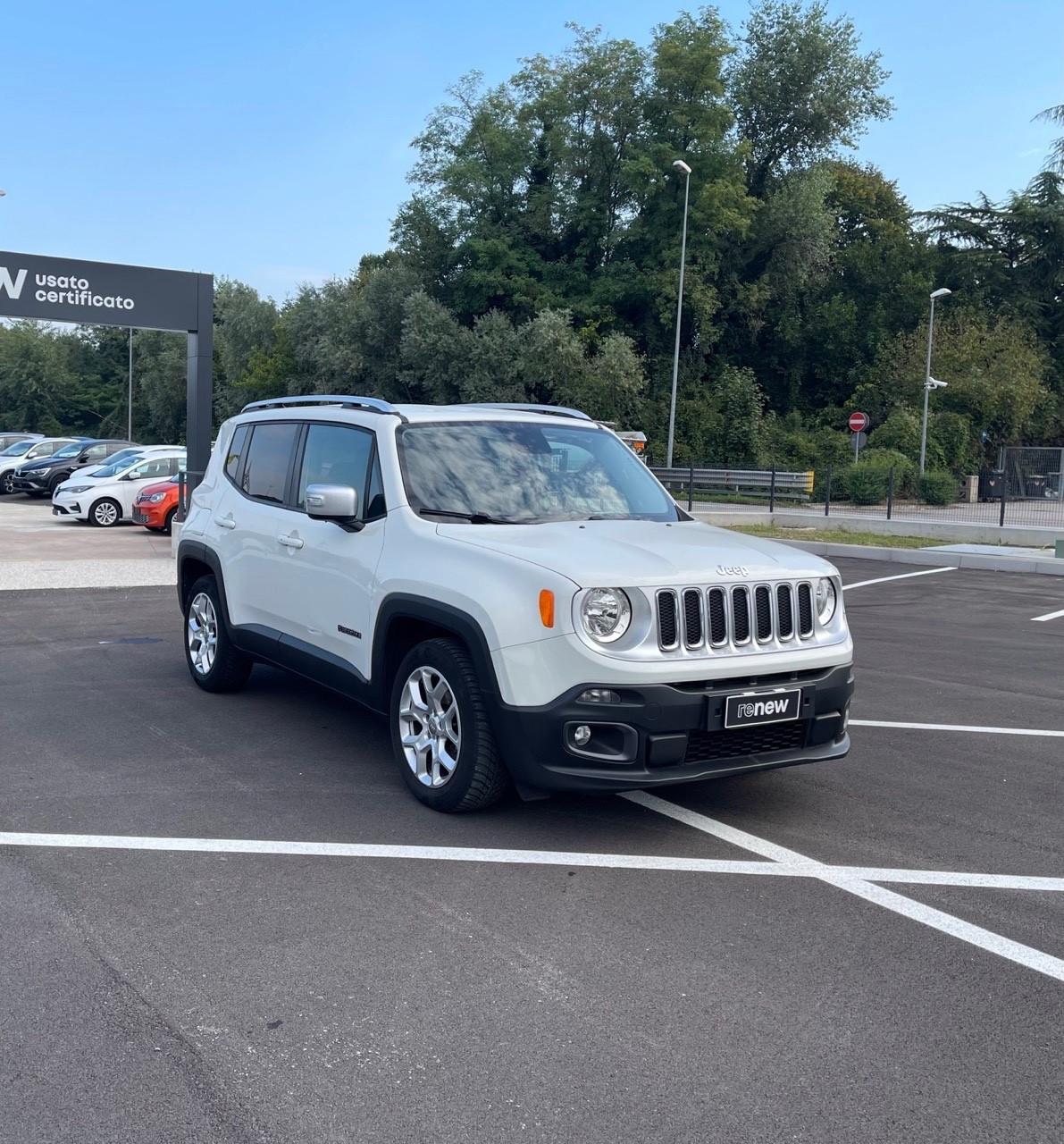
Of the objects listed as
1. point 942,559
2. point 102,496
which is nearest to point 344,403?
point 942,559

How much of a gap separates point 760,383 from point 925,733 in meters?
46.5

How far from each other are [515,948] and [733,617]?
174cm

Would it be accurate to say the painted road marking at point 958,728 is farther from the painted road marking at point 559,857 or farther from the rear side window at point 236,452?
the rear side window at point 236,452

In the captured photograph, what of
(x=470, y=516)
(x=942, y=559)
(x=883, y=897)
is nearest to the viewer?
(x=883, y=897)

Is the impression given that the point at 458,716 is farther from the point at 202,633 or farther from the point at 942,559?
the point at 942,559

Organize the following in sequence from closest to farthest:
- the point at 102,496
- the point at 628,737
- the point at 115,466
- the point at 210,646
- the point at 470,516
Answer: the point at 628,737, the point at 470,516, the point at 210,646, the point at 102,496, the point at 115,466

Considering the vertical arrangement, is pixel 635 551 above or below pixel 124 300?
below

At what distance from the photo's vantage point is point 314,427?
6.65 meters

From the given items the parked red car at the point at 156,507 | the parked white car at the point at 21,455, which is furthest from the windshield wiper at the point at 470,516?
the parked white car at the point at 21,455

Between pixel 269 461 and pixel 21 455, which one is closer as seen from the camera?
pixel 269 461

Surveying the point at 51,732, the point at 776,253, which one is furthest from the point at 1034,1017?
the point at 776,253

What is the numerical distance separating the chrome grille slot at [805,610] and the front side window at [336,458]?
7.27 feet

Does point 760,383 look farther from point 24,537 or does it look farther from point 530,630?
point 530,630

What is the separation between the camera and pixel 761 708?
4898mm
